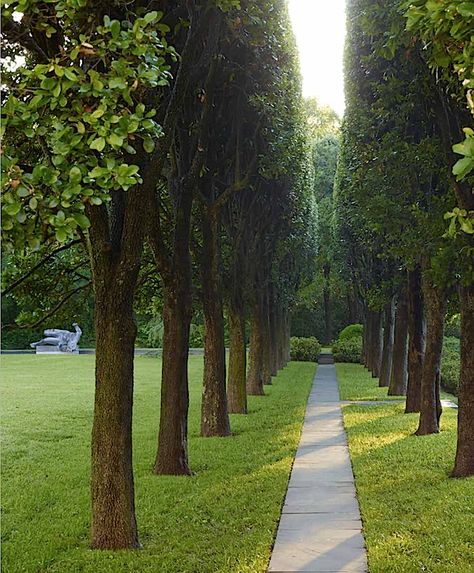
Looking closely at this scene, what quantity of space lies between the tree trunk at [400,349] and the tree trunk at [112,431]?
48.2ft

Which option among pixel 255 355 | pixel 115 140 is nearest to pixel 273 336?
pixel 255 355

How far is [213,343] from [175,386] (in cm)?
328

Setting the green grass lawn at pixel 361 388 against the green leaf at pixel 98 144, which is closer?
the green leaf at pixel 98 144

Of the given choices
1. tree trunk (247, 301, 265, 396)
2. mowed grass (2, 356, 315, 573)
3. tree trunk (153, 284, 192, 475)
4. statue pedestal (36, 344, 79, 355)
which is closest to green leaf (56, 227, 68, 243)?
mowed grass (2, 356, 315, 573)

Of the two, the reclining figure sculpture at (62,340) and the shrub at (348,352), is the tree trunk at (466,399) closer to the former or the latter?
the shrub at (348,352)

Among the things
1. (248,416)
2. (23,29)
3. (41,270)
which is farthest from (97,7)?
(248,416)

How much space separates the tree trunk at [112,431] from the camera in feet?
21.5

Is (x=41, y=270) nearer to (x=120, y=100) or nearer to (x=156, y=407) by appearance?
(x=120, y=100)

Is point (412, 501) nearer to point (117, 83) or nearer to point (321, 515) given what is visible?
point (321, 515)

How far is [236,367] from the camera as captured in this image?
666 inches

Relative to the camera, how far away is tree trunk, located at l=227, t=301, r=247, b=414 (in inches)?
667

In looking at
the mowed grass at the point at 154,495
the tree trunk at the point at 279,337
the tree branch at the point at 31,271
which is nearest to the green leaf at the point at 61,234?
the tree branch at the point at 31,271

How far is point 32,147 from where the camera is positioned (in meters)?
5.98

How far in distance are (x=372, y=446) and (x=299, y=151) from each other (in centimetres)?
625
